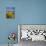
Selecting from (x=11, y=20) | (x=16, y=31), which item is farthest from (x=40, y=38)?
(x=11, y=20)

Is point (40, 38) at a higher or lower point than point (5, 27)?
lower

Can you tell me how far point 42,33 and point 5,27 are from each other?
3.44ft

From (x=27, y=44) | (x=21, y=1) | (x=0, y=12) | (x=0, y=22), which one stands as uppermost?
(x=21, y=1)

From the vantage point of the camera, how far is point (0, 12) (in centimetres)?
350

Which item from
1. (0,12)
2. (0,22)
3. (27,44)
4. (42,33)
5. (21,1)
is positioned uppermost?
(21,1)

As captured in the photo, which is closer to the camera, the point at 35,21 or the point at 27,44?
the point at 27,44

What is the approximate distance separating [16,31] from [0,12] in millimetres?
703

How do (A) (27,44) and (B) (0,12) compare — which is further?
(B) (0,12)

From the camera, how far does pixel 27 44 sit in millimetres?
3230

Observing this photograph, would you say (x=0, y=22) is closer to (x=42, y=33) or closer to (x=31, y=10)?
(x=31, y=10)

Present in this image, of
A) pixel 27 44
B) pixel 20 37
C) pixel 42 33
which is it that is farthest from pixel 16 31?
pixel 42 33

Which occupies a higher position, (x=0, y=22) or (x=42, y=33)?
(x=0, y=22)

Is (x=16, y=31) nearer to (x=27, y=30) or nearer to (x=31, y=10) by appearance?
(x=27, y=30)

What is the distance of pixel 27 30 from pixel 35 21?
1.28 ft
